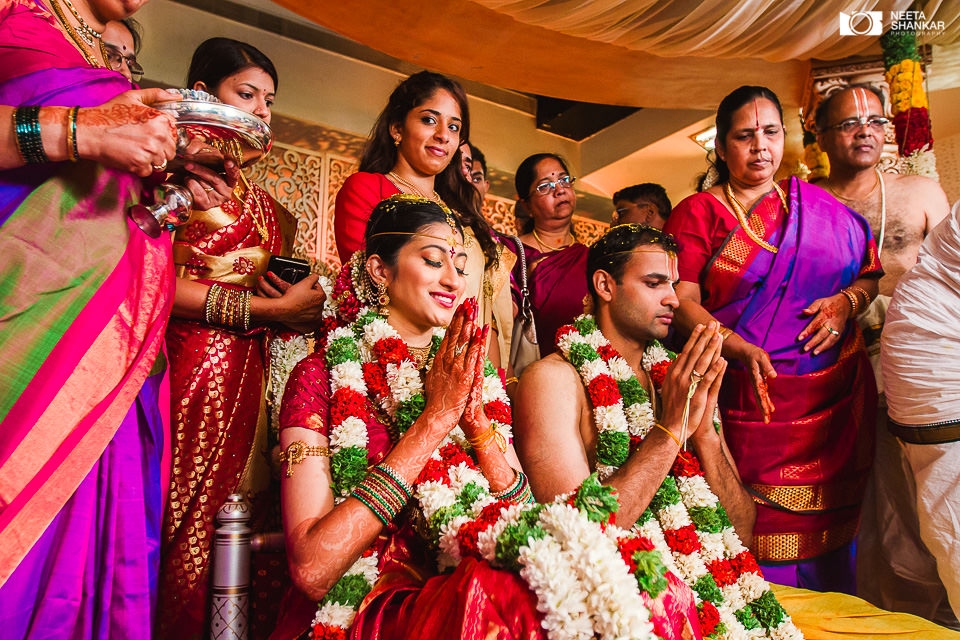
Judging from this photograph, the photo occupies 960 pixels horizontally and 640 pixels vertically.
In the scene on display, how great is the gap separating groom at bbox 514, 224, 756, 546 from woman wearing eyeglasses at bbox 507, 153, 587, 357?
26.7 inches

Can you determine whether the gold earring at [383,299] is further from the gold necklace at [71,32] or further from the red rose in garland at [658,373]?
the red rose in garland at [658,373]

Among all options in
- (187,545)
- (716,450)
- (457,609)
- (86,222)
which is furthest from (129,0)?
(716,450)

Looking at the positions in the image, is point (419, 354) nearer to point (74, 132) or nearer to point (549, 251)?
point (74, 132)

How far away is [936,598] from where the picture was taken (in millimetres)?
3227

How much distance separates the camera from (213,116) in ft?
5.92

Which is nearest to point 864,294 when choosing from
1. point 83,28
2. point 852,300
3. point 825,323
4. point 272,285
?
point 852,300

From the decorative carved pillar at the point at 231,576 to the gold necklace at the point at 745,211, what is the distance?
235cm

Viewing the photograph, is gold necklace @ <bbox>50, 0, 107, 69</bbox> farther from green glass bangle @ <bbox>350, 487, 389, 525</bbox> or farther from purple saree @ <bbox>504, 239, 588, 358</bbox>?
purple saree @ <bbox>504, 239, 588, 358</bbox>

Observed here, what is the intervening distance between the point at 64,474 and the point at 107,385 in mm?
213

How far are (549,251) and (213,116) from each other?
8.71 ft

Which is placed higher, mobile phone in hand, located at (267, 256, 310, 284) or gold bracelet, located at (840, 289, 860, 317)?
mobile phone in hand, located at (267, 256, 310, 284)

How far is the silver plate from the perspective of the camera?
70.2 inches

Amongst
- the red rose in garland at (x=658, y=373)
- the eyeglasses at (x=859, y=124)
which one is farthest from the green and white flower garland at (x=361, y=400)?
the eyeglasses at (x=859, y=124)

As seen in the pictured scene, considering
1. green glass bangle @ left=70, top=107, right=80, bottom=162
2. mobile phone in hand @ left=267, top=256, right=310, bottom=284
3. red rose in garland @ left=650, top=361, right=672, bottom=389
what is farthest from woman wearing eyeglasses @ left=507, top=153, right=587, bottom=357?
green glass bangle @ left=70, top=107, right=80, bottom=162
